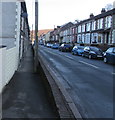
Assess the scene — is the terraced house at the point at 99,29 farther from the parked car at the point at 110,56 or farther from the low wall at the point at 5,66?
the low wall at the point at 5,66

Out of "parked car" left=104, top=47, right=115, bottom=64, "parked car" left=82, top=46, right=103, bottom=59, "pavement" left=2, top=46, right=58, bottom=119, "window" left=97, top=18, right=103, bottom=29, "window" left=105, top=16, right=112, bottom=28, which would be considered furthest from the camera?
"window" left=97, top=18, right=103, bottom=29

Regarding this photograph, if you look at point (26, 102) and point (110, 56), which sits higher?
point (110, 56)

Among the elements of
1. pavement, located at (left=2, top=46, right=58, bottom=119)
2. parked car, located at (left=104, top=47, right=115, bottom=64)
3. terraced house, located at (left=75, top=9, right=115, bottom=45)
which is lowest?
pavement, located at (left=2, top=46, right=58, bottom=119)

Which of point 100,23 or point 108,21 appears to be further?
point 100,23

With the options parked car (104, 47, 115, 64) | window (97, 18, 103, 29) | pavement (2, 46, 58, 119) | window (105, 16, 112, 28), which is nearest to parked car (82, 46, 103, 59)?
parked car (104, 47, 115, 64)

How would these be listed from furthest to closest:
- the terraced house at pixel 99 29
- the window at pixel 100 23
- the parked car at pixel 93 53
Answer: the window at pixel 100 23, the terraced house at pixel 99 29, the parked car at pixel 93 53

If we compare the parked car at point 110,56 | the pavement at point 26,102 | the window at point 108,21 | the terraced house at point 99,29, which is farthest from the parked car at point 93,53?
the pavement at point 26,102

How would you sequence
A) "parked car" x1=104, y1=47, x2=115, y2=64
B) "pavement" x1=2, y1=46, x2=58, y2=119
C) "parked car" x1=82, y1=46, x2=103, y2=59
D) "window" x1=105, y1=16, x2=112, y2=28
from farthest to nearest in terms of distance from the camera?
"window" x1=105, y1=16, x2=112, y2=28, "parked car" x1=82, y1=46, x2=103, y2=59, "parked car" x1=104, y1=47, x2=115, y2=64, "pavement" x1=2, y1=46, x2=58, y2=119

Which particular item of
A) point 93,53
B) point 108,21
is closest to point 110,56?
point 93,53

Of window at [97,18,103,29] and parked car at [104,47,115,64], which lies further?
window at [97,18,103,29]

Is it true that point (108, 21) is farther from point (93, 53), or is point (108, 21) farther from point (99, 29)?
point (93, 53)

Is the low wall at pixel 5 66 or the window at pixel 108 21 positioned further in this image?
the window at pixel 108 21

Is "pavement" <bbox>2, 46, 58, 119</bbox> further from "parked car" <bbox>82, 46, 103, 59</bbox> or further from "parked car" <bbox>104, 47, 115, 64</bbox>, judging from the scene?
"parked car" <bbox>82, 46, 103, 59</bbox>

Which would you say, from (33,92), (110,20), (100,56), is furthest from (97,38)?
(33,92)
